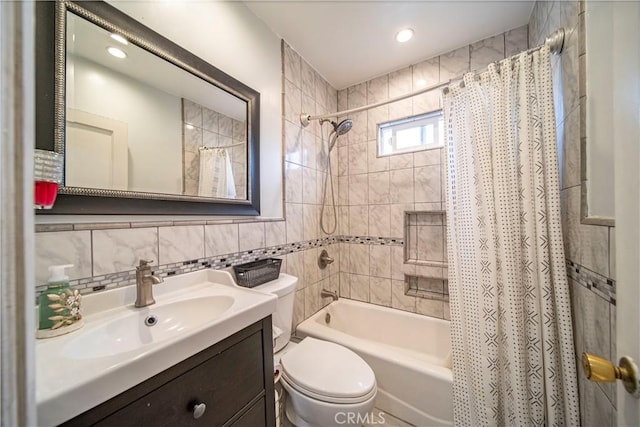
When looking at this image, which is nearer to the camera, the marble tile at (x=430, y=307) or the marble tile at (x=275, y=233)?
the marble tile at (x=275, y=233)

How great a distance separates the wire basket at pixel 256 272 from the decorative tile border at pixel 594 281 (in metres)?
1.29

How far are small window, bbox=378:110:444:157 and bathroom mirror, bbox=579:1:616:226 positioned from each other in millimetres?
988

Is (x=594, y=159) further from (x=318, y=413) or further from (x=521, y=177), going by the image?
(x=318, y=413)

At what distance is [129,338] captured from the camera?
0.75 meters

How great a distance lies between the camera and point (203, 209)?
1098 millimetres

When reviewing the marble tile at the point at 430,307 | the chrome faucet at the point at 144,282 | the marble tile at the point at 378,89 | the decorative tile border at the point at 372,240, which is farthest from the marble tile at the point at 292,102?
the marble tile at the point at 430,307

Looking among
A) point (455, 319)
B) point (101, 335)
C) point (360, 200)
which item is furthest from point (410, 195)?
point (101, 335)

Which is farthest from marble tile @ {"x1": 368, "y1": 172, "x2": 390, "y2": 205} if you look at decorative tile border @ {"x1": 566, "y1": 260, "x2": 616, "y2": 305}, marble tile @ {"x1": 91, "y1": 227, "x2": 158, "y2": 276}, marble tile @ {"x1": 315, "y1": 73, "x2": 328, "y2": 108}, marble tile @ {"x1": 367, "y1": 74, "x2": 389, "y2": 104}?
marble tile @ {"x1": 91, "y1": 227, "x2": 158, "y2": 276}

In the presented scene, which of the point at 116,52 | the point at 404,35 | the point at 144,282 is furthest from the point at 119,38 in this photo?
the point at 404,35

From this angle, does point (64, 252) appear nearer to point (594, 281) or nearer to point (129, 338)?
point (129, 338)

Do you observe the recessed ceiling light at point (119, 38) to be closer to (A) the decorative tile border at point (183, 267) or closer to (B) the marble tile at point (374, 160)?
(A) the decorative tile border at point (183, 267)

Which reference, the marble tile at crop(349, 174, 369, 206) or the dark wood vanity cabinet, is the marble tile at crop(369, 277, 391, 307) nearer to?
the marble tile at crop(349, 174, 369, 206)

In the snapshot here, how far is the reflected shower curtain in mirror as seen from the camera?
3.68 ft

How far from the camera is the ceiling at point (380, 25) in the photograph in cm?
135
